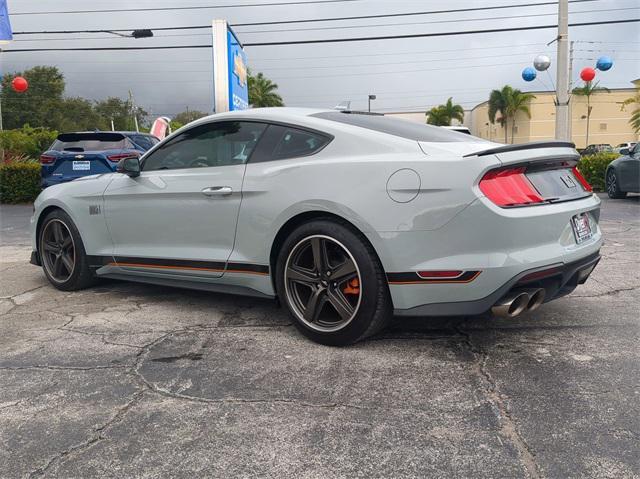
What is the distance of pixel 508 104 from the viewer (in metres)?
62.8

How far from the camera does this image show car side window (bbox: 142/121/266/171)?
390cm

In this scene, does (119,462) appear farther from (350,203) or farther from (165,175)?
(165,175)

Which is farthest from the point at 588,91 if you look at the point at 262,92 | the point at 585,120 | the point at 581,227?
the point at 581,227

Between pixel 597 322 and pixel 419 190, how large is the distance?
177 cm

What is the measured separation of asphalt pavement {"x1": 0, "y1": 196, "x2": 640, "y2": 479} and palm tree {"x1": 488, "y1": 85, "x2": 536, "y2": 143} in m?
63.0

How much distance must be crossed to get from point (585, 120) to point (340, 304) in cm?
6815

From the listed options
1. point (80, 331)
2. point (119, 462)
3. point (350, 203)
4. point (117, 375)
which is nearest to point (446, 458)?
point (119, 462)

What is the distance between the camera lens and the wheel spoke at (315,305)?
3428mm

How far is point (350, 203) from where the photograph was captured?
3225mm

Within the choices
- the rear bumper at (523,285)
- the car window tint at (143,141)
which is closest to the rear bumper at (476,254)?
the rear bumper at (523,285)

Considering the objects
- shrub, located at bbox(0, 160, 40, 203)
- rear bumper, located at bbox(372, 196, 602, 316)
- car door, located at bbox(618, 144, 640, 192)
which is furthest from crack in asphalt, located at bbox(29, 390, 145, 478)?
shrub, located at bbox(0, 160, 40, 203)

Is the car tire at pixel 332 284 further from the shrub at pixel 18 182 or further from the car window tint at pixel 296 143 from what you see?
the shrub at pixel 18 182

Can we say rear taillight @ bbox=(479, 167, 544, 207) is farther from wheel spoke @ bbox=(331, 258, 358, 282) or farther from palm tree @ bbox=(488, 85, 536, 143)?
palm tree @ bbox=(488, 85, 536, 143)

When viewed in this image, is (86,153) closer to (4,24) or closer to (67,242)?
(4,24)
